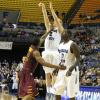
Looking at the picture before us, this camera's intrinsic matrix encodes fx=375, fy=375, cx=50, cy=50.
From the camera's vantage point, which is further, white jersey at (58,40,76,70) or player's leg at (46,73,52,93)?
player's leg at (46,73,52,93)

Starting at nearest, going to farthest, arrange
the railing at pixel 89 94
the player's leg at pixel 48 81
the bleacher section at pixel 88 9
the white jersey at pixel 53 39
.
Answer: the player's leg at pixel 48 81 → the white jersey at pixel 53 39 → the railing at pixel 89 94 → the bleacher section at pixel 88 9

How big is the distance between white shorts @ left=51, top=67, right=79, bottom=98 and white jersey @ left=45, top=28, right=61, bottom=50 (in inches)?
57.6

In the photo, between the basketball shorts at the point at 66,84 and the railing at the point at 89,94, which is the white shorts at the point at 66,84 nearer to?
the basketball shorts at the point at 66,84

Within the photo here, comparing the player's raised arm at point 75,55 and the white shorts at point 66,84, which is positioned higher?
the player's raised arm at point 75,55

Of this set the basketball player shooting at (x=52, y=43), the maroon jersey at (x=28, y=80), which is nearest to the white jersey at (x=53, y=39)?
the basketball player shooting at (x=52, y=43)

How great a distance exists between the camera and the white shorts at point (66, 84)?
748 centimetres

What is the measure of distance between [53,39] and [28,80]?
2.25 metres

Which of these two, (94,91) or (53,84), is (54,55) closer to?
(53,84)

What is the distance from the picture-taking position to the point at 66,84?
7.52 meters

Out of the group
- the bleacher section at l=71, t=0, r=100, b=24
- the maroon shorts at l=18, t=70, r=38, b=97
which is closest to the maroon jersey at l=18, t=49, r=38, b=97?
the maroon shorts at l=18, t=70, r=38, b=97

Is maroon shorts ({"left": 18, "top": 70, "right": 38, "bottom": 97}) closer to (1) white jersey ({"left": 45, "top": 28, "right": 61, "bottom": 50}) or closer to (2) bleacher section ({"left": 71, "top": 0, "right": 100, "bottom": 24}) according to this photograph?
(1) white jersey ({"left": 45, "top": 28, "right": 61, "bottom": 50})

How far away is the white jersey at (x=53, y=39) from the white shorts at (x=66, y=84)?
1.46m

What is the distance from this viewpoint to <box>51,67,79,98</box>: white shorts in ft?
24.5

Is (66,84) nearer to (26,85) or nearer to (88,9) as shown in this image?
(26,85)
